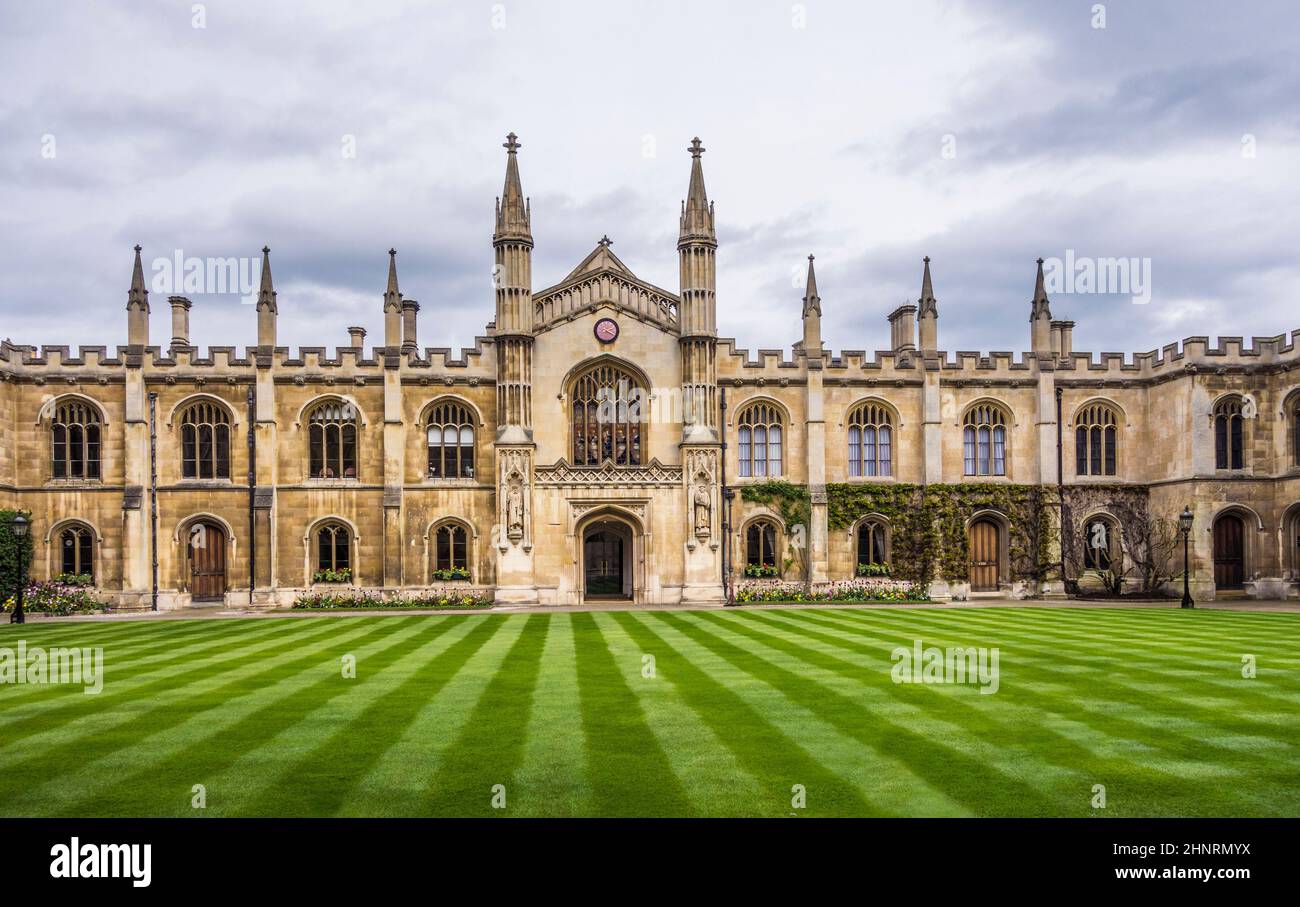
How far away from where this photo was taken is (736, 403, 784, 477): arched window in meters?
37.3

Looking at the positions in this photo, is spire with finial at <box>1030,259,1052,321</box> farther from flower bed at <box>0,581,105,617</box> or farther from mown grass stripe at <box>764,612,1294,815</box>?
flower bed at <box>0,581,105,617</box>

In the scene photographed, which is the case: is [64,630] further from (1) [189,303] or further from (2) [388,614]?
(1) [189,303]

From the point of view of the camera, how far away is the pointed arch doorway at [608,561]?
Result: 36094 mm

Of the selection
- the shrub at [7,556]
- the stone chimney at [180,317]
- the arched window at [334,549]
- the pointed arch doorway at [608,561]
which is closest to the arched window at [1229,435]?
the pointed arch doorway at [608,561]

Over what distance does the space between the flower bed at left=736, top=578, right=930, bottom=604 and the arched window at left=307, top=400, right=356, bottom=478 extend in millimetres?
15625

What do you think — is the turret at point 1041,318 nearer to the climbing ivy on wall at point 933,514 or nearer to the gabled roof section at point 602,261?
the climbing ivy on wall at point 933,514

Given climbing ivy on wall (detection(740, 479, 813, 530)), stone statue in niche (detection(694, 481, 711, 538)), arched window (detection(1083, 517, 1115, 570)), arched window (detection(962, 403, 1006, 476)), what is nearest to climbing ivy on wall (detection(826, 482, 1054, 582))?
arched window (detection(962, 403, 1006, 476))

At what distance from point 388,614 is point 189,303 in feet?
56.8

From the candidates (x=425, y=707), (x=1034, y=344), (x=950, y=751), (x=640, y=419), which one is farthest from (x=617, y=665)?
(x=1034, y=344)

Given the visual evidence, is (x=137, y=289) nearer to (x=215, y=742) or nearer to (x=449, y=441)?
(x=449, y=441)

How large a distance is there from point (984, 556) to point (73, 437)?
116 feet

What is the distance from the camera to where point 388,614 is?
98.6ft

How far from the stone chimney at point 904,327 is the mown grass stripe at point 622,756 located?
28.7 m
